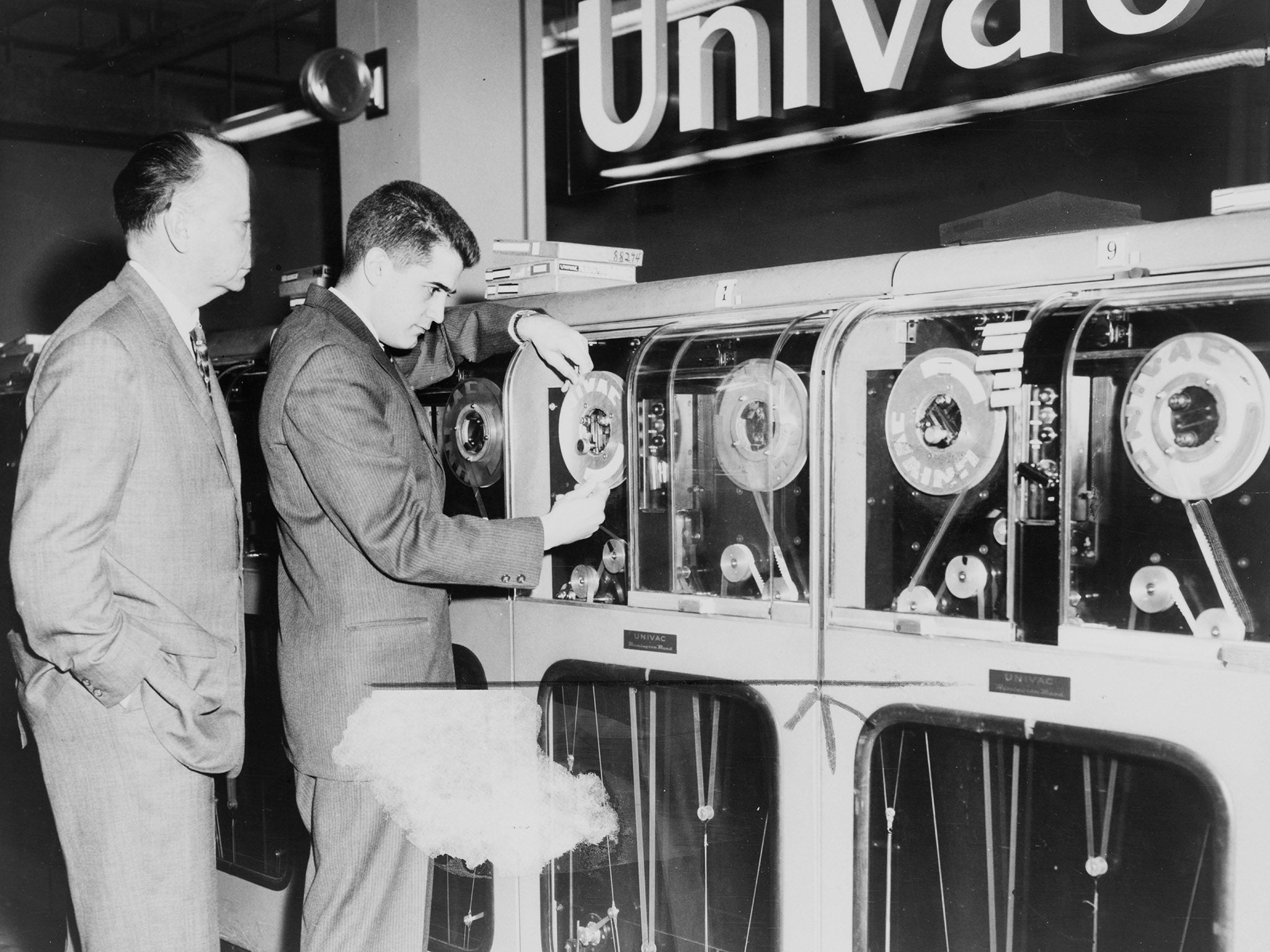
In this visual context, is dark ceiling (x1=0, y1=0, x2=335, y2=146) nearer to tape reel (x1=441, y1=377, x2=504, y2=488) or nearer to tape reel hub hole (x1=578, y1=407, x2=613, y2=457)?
tape reel (x1=441, y1=377, x2=504, y2=488)

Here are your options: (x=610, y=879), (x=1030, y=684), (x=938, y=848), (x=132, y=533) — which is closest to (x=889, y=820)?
(x=938, y=848)

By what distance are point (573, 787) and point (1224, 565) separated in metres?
1.46

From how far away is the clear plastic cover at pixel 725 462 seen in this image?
2.34 m

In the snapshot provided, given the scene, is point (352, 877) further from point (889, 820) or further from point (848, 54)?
point (848, 54)

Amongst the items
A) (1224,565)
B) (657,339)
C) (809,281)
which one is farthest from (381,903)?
(1224,565)

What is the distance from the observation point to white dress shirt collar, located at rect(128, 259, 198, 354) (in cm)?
205

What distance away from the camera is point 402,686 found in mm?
2242

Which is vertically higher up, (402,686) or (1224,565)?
(1224,565)

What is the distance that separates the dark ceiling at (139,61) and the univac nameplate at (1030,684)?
4.14 m

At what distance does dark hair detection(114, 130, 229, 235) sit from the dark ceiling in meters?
3.17

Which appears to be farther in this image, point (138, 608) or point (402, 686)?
point (402, 686)

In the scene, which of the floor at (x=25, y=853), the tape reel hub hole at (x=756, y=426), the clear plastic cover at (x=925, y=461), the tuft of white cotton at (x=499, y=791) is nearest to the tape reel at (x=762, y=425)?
the tape reel hub hole at (x=756, y=426)

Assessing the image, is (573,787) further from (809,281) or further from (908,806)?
(809,281)

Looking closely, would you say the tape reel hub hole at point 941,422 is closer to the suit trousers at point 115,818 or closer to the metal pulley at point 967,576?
the metal pulley at point 967,576
